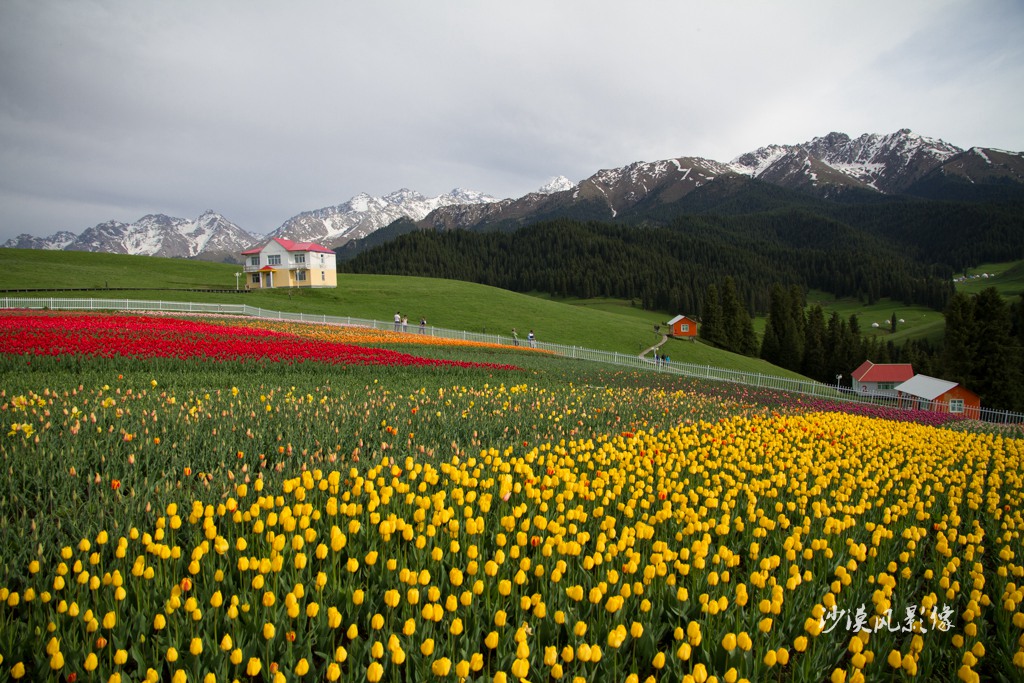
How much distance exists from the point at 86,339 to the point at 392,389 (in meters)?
9.17

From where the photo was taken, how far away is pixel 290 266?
212 ft

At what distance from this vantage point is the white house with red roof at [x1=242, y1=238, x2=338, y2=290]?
210ft

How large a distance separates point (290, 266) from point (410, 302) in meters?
17.2

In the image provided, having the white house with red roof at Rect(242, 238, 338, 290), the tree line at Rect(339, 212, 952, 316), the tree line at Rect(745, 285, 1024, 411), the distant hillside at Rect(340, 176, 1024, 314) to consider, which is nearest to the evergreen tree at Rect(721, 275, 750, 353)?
the tree line at Rect(745, 285, 1024, 411)

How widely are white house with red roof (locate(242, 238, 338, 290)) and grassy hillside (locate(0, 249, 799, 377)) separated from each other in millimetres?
3635

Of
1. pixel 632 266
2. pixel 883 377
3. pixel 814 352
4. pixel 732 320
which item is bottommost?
pixel 883 377

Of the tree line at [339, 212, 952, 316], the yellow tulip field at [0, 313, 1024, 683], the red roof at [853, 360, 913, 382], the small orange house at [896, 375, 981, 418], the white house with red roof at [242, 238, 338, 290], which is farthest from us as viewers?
the tree line at [339, 212, 952, 316]

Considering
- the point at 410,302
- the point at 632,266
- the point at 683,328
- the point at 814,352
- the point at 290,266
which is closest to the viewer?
the point at 410,302

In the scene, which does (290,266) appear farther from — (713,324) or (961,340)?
(961,340)

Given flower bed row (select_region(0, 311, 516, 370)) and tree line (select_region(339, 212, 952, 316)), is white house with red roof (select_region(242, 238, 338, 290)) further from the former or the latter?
tree line (select_region(339, 212, 952, 316))

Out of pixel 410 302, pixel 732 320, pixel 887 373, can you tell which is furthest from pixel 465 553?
pixel 732 320

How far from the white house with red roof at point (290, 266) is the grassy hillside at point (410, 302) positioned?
11.9 feet

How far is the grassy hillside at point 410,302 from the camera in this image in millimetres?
50156

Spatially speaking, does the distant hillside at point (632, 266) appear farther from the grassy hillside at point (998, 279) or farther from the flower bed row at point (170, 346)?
the flower bed row at point (170, 346)
